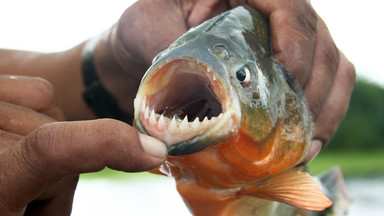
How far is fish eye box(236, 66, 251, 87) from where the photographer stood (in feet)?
5.61

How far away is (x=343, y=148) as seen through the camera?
17609 mm

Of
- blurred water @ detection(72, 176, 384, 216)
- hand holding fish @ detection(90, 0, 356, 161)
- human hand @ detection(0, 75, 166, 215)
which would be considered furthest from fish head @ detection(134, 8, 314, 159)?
blurred water @ detection(72, 176, 384, 216)

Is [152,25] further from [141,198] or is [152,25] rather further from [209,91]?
[141,198]

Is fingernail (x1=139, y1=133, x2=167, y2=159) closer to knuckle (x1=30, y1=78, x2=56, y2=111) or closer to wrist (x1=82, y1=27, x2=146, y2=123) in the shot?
knuckle (x1=30, y1=78, x2=56, y2=111)

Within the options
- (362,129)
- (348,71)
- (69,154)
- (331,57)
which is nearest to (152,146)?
→ (69,154)

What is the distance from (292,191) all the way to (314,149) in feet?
1.26

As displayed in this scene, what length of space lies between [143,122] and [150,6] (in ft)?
3.77

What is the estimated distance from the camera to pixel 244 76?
1.74 meters

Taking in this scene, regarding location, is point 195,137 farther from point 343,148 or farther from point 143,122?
point 343,148

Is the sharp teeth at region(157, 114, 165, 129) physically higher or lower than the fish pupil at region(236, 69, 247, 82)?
lower

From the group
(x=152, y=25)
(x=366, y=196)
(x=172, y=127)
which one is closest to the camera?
(x=172, y=127)

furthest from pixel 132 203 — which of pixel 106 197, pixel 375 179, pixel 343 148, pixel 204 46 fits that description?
pixel 343 148

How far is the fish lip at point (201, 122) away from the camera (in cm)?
144

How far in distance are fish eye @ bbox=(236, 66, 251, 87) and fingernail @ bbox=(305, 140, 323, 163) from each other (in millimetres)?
636
